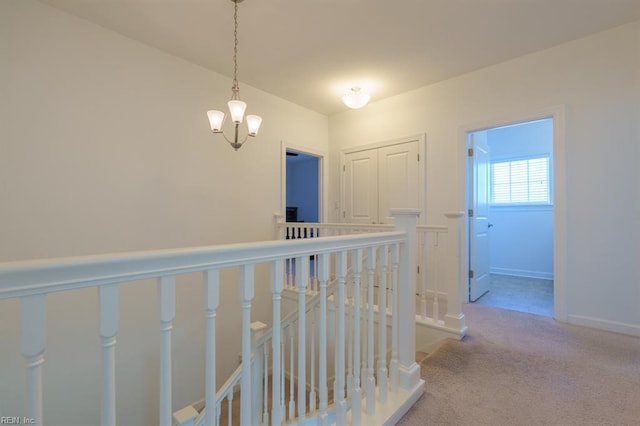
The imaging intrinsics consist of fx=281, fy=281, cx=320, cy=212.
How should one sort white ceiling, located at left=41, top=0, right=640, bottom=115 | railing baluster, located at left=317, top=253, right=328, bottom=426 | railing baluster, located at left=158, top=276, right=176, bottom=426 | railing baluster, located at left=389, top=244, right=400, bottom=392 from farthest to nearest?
white ceiling, located at left=41, top=0, right=640, bottom=115
railing baluster, located at left=389, top=244, right=400, bottom=392
railing baluster, located at left=317, top=253, right=328, bottom=426
railing baluster, located at left=158, top=276, right=176, bottom=426

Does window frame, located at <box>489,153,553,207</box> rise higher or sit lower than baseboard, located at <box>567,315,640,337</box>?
higher

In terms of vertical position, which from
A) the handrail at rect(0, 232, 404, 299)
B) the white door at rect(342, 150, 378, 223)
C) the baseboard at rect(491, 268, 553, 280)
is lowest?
the baseboard at rect(491, 268, 553, 280)

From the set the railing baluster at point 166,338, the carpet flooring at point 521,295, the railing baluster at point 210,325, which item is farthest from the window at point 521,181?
the railing baluster at point 166,338

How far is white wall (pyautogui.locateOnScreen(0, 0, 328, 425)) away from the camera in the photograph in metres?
2.06

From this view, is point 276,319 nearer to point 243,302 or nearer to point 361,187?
point 243,302

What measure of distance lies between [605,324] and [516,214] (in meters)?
2.63

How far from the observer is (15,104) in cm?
205

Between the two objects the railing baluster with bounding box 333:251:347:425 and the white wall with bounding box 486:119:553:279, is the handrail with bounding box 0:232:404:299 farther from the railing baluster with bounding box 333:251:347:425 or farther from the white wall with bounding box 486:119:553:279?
the white wall with bounding box 486:119:553:279

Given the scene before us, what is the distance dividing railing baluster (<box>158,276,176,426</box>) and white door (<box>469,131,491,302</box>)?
3.29 m

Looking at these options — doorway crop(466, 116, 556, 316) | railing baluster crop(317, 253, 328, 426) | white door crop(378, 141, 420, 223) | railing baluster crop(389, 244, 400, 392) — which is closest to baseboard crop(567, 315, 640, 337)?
doorway crop(466, 116, 556, 316)

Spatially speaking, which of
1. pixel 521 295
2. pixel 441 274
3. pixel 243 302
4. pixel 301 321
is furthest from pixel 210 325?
pixel 521 295

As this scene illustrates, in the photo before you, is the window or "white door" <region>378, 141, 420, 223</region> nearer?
"white door" <region>378, 141, 420, 223</region>

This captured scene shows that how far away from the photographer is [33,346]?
0.59m

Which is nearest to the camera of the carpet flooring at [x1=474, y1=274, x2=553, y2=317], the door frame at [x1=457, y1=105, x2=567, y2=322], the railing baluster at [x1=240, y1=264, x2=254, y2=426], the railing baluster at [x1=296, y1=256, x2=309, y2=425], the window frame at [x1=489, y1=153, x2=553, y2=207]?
the railing baluster at [x1=240, y1=264, x2=254, y2=426]
